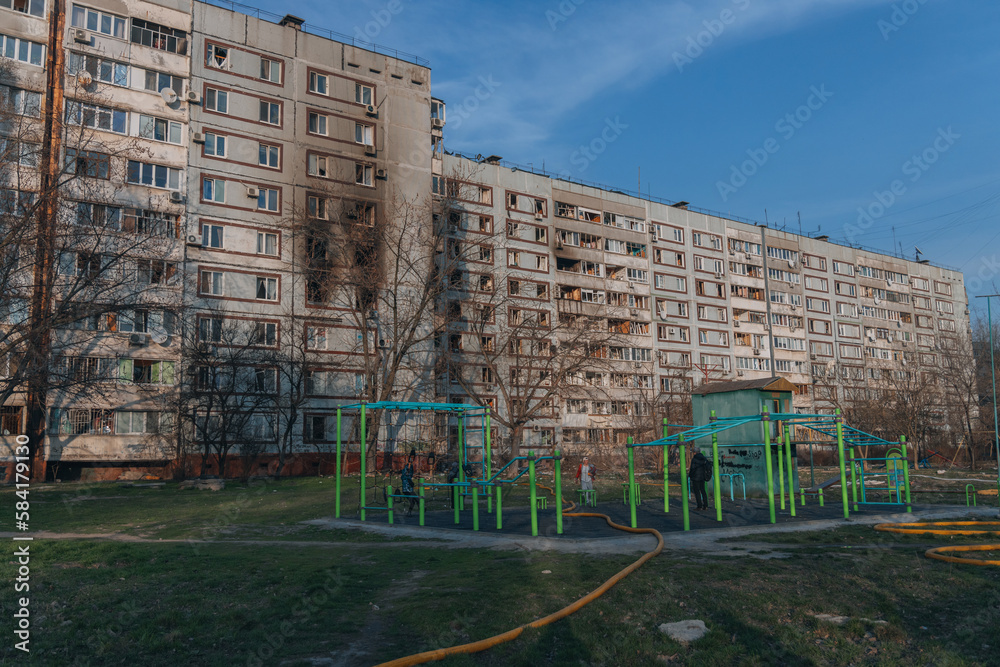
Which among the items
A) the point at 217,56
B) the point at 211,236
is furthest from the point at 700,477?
the point at 217,56

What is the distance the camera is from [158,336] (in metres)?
47.2

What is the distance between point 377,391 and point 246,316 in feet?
36.6

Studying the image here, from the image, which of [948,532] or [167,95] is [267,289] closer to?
[167,95]

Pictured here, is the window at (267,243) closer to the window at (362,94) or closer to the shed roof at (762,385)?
the window at (362,94)

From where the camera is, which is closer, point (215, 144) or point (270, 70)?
point (215, 144)

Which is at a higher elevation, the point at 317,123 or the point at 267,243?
the point at 317,123

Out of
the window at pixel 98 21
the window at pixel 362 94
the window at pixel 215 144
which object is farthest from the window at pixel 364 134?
the window at pixel 98 21

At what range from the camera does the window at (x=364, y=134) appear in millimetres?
57178

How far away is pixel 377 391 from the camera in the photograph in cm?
4678

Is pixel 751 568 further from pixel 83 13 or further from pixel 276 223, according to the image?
pixel 83 13

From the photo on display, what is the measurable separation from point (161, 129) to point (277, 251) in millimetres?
10817

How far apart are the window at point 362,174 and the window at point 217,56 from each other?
1134cm

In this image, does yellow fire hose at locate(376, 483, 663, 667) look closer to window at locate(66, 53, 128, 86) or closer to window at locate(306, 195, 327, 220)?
window at locate(306, 195, 327, 220)

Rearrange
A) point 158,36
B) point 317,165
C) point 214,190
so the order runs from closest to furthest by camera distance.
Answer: point 158,36 → point 214,190 → point 317,165
